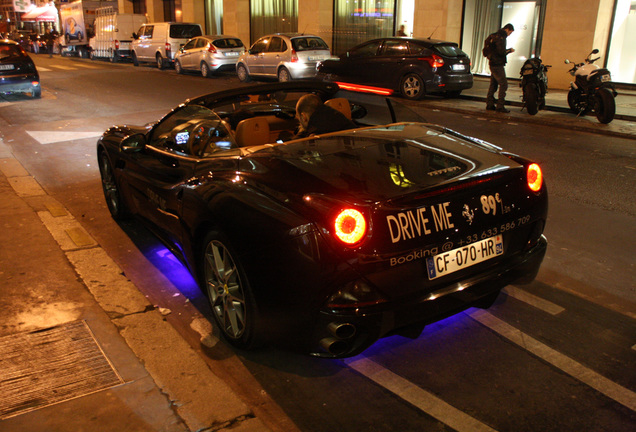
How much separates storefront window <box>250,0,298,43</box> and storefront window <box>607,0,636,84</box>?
16.2 m

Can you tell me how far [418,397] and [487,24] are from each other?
19.3 meters

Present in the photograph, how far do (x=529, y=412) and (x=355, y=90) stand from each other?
121 inches

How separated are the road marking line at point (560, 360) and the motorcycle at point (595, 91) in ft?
29.4

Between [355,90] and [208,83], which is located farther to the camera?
[208,83]

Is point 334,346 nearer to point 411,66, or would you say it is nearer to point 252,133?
point 252,133

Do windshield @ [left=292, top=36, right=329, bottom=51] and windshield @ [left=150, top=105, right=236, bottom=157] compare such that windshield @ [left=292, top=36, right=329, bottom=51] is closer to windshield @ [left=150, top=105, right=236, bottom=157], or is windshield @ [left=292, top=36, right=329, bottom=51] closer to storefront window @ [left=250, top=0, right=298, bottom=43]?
storefront window @ [left=250, top=0, right=298, bottom=43]

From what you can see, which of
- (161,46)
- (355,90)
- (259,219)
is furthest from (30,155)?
(161,46)

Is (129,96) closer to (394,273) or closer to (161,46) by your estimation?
(161,46)

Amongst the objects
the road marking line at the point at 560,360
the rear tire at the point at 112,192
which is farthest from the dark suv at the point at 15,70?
the road marking line at the point at 560,360

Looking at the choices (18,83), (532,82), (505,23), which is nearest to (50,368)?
(532,82)

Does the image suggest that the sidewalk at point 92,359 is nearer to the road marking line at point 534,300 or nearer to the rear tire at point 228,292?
the rear tire at point 228,292

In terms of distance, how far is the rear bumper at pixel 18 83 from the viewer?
16.1 meters

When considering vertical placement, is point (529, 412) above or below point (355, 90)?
below

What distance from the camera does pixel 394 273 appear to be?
2.90 m
